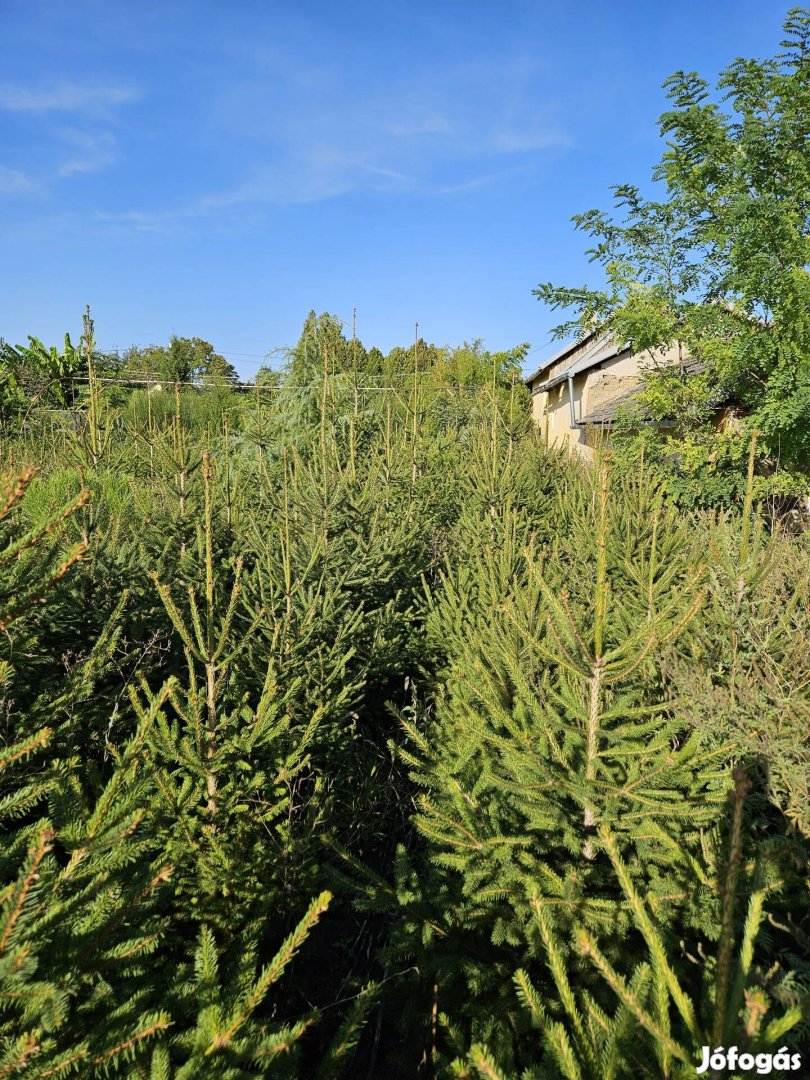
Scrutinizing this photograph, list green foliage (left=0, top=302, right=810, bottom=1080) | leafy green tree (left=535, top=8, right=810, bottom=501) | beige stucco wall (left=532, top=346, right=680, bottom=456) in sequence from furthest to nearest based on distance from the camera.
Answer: beige stucco wall (left=532, top=346, right=680, bottom=456) → leafy green tree (left=535, top=8, right=810, bottom=501) → green foliage (left=0, top=302, right=810, bottom=1080)

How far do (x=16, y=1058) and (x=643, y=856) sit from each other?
2237mm

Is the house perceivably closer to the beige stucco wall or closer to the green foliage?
the beige stucco wall

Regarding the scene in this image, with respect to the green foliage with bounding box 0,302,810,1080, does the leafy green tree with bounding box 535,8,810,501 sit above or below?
above

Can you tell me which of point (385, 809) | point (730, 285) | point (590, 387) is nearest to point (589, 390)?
point (590, 387)

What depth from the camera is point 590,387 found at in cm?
2014

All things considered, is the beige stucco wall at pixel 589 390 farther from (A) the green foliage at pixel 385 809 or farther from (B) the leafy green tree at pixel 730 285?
(A) the green foliage at pixel 385 809

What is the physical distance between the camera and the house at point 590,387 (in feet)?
47.5

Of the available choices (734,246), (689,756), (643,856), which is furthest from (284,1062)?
(734,246)

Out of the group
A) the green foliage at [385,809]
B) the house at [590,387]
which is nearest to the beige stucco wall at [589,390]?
the house at [590,387]

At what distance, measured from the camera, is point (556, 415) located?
1094 inches

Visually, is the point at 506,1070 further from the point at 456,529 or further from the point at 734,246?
the point at 734,246

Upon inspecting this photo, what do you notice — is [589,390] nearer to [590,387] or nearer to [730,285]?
[590,387]

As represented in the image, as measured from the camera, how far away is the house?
14.5m

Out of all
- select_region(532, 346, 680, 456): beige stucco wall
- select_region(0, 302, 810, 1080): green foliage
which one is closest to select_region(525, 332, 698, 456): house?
select_region(532, 346, 680, 456): beige stucco wall
